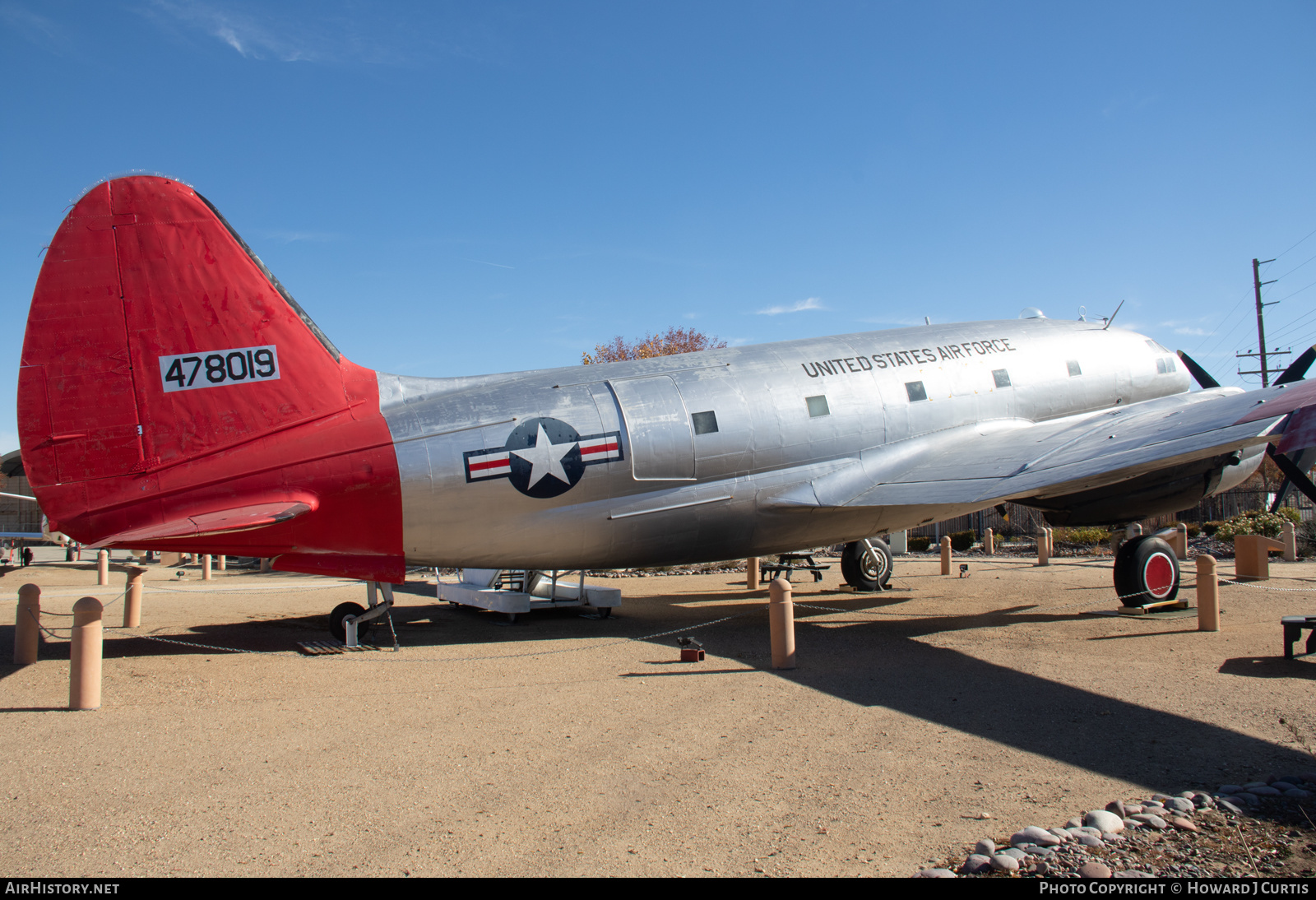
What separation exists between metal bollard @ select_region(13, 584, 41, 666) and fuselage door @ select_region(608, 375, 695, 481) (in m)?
8.37

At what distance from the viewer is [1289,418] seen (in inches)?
371

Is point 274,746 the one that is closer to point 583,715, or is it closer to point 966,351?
point 583,715

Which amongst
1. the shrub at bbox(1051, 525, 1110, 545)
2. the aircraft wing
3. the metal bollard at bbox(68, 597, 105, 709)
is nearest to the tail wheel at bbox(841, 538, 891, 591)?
the aircraft wing

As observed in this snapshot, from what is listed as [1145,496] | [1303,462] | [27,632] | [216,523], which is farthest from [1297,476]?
[27,632]

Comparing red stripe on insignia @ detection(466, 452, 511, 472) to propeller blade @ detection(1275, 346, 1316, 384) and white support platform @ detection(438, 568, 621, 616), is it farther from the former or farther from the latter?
propeller blade @ detection(1275, 346, 1316, 384)

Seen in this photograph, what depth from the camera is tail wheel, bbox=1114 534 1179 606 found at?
13328mm

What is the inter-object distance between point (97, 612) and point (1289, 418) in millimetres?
13966

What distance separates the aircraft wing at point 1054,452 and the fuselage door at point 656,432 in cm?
180

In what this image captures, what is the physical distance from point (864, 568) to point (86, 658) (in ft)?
49.9

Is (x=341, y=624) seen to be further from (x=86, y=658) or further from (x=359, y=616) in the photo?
(x=86, y=658)

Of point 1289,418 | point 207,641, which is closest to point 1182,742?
point 1289,418

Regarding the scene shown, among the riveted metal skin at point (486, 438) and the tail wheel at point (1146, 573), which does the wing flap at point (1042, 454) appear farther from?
the tail wheel at point (1146, 573)

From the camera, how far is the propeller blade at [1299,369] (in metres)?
14.3

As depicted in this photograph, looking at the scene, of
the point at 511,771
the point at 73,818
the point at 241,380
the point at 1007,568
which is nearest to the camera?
the point at 73,818
